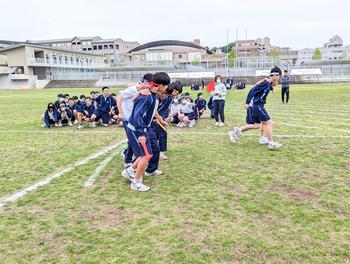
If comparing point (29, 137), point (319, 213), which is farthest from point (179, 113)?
point (319, 213)

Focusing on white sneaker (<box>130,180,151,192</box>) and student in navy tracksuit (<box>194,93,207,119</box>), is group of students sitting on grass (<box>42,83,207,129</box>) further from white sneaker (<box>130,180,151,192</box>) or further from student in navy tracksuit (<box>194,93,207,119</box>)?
white sneaker (<box>130,180,151,192</box>)

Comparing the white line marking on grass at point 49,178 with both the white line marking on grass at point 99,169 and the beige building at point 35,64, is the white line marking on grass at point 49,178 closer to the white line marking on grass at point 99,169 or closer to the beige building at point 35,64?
the white line marking on grass at point 99,169

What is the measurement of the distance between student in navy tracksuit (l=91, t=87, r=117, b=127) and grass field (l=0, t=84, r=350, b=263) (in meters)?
4.05

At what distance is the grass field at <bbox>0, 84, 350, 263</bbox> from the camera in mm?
3627

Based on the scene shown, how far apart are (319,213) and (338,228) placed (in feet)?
1.44

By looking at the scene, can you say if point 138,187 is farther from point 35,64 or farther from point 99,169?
point 35,64

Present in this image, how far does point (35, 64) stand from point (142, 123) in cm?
6115

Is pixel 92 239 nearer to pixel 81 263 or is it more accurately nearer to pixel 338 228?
pixel 81 263

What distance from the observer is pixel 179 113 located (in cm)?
1230

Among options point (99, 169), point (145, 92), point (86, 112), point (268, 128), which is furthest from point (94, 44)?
point (145, 92)

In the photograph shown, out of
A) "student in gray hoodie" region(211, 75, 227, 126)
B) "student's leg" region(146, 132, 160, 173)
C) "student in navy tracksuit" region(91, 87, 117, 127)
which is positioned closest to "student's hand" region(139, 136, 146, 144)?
"student's leg" region(146, 132, 160, 173)

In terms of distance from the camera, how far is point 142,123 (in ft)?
17.6

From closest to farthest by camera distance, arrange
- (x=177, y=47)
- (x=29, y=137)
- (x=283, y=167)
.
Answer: (x=283, y=167) → (x=29, y=137) → (x=177, y=47)

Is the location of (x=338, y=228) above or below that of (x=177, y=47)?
below
